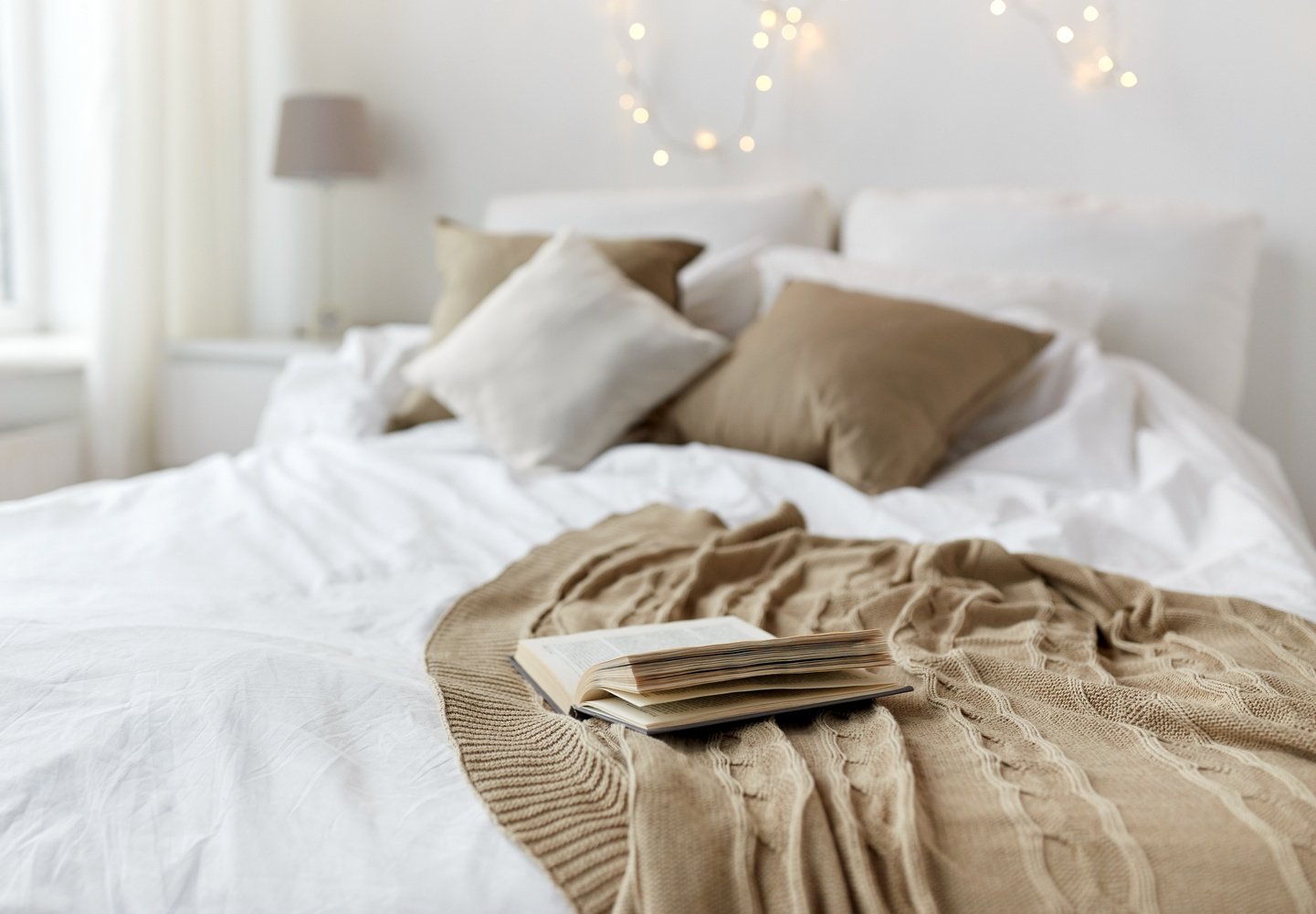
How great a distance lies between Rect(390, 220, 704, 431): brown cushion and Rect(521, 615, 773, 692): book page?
1317 millimetres

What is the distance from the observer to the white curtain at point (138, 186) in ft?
9.31

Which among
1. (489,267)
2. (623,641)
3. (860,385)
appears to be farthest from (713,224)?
(623,641)

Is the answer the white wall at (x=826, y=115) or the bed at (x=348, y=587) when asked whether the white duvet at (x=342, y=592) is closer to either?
the bed at (x=348, y=587)

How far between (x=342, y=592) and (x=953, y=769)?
75 centimetres

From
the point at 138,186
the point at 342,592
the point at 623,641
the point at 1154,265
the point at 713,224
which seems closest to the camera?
the point at 623,641

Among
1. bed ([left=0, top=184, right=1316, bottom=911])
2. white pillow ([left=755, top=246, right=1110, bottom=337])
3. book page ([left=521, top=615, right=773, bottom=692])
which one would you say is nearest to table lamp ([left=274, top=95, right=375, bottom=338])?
bed ([left=0, top=184, right=1316, bottom=911])

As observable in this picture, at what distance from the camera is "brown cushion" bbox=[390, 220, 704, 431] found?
2.30 meters

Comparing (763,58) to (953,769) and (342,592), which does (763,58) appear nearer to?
(342,592)

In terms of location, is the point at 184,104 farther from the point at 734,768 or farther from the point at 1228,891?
the point at 1228,891

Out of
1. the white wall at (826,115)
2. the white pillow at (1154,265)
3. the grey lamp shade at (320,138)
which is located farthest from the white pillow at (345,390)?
the white pillow at (1154,265)

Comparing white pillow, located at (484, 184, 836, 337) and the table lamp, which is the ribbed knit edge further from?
the table lamp

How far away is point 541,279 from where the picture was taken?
7.27 ft

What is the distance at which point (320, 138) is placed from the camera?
9.85ft

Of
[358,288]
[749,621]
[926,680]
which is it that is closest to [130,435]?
[358,288]
